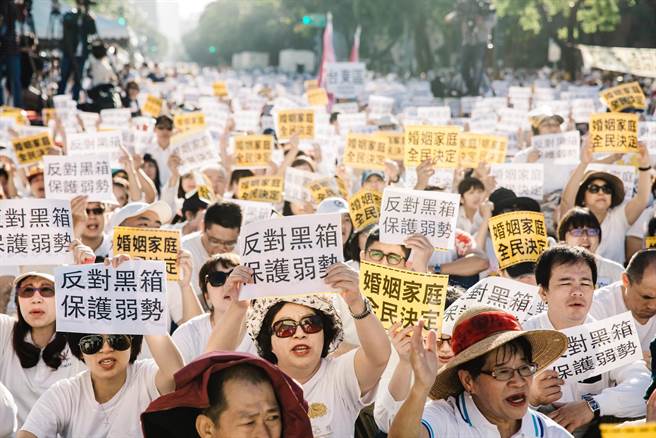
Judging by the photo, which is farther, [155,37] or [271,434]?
[155,37]

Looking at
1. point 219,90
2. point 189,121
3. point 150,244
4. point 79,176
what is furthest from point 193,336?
point 219,90

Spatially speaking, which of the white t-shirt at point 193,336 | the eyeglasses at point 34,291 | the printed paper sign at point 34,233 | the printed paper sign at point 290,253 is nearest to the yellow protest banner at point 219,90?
the printed paper sign at point 34,233

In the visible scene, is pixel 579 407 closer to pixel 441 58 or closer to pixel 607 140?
pixel 607 140

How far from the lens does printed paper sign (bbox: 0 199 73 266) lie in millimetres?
5754

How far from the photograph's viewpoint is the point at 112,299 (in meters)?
4.50

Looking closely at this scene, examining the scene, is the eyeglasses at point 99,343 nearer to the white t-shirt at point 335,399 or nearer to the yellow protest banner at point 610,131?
the white t-shirt at point 335,399

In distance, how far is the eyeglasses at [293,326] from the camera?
14.3 ft

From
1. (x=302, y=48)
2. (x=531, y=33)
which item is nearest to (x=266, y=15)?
(x=302, y=48)

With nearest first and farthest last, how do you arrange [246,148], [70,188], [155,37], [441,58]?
[70,188] → [246,148] → [441,58] → [155,37]

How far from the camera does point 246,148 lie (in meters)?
10.4

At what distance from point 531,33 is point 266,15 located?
159 ft

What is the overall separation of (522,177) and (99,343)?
5.07 meters

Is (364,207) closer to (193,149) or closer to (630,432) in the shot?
(193,149)

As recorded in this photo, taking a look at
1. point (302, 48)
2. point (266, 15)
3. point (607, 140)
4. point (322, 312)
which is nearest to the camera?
point (322, 312)
